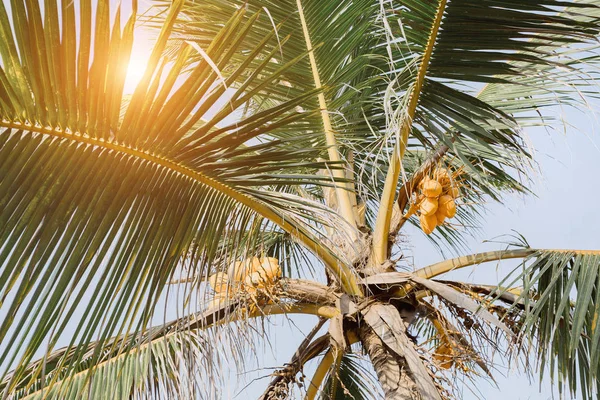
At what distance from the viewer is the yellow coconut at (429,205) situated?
2.30 m

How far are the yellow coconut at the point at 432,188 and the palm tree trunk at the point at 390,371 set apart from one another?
1.81 ft

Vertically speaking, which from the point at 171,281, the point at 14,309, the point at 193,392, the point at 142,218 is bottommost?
the point at 193,392

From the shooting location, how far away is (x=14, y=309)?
139cm

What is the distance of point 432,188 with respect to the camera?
226cm

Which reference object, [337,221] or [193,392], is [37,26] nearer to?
[337,221]

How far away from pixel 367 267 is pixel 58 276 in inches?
46.5

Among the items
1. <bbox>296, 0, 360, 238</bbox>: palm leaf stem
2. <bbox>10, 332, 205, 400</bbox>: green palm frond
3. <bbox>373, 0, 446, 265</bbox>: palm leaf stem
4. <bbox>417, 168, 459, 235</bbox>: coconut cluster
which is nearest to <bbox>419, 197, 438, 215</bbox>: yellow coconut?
<bbox>417, 168, 459, 235</bbox>: coconut cluster

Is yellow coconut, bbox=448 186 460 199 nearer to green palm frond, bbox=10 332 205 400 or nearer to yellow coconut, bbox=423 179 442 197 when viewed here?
yellow coconut, bbox=423 179 442 197

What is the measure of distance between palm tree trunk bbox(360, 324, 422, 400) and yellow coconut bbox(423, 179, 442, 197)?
0.55 meters

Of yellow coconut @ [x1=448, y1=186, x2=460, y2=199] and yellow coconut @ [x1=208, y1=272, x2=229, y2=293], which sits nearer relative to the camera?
yellow coconut @ [x1=208, y1=272, x2=229, y2=293]

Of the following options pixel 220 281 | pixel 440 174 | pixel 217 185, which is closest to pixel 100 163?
pixel 217 185

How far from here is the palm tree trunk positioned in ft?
6.51

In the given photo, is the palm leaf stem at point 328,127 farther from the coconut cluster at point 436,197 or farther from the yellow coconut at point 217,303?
the yellow coconut at point 217,303

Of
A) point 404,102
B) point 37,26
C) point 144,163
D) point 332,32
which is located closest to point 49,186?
point 144,163
